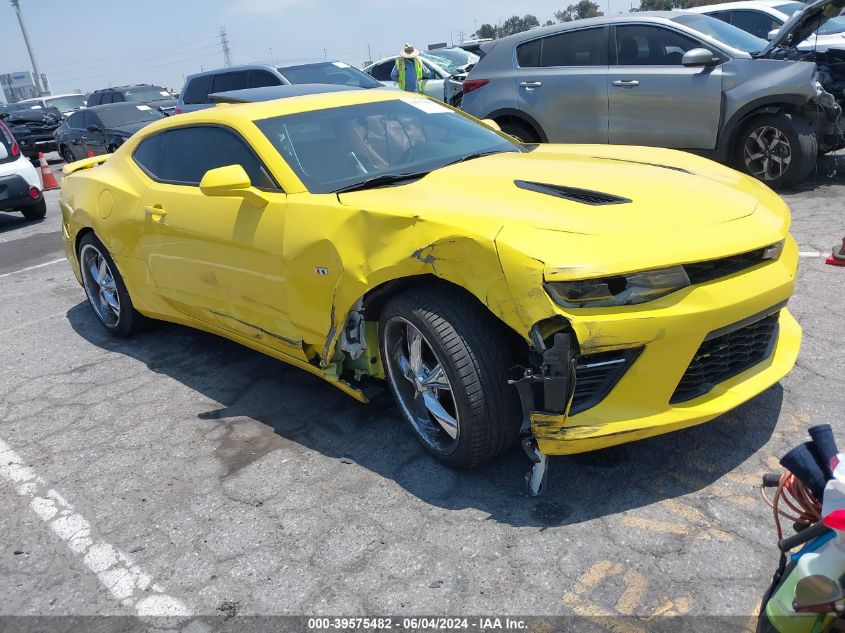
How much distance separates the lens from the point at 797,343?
301 centimetres

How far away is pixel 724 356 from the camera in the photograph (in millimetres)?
2648

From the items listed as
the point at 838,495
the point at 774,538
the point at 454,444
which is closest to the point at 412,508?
the point at 454,444

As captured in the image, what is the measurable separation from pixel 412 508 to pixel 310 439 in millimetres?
787

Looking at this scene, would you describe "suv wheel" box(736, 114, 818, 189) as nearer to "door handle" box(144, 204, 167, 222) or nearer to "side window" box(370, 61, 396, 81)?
"door handle" box(144, 204, 167, 222)

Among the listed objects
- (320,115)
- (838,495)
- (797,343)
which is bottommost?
(797,343)

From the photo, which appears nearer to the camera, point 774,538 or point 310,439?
point 774,538

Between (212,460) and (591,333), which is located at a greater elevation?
(591,333)

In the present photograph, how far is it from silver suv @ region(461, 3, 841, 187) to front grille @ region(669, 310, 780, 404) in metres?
4.62

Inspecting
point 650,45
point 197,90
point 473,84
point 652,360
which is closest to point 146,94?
point 197,90

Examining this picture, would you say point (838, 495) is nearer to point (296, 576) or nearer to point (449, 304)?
point (449, 304)

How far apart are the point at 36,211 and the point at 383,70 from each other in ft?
25.9

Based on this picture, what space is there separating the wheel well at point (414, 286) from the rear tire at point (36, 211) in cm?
889

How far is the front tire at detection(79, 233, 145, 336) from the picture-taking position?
479 cm

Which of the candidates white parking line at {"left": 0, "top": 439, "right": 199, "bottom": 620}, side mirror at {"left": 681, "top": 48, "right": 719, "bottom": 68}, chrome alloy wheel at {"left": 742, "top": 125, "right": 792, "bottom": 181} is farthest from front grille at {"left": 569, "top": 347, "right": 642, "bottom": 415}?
chrome alloy wheel at {"left": 742, "top": 125, "right": 792, "bottom": 181}
